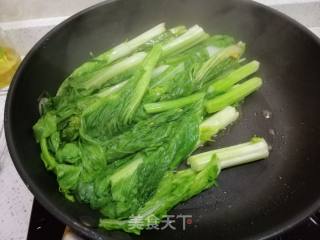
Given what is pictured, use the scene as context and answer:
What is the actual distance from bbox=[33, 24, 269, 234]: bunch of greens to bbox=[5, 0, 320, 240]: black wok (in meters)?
0.06

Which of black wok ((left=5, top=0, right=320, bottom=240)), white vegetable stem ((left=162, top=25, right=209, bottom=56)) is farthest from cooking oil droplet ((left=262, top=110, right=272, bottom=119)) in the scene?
white vegetable stem ((left=162, top=25, right=209, bottom=56))

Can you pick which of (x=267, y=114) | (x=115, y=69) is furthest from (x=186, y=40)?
(x=267, y=114)

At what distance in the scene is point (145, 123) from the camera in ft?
3.84

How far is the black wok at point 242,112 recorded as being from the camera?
1.03 metres

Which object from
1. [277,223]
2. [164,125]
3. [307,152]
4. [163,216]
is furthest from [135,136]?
[307,152]

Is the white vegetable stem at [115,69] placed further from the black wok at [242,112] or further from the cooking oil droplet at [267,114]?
the cooking oil droplet at [267,114]

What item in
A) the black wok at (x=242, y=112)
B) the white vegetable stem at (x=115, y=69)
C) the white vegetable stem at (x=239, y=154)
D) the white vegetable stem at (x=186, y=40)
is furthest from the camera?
the white vegetable stem at (x=186, y=40)

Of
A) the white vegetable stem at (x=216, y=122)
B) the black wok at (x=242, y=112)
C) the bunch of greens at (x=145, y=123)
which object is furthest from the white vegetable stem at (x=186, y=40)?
the white vegetable stem at (x=216, y=122)

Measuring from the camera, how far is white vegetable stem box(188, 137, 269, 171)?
1.15 metres

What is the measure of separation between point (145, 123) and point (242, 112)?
408 mm

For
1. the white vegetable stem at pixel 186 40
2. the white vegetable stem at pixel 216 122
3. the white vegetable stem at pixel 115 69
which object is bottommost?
the white vegetable stem at pixel 216 122

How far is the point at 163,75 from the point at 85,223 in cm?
60

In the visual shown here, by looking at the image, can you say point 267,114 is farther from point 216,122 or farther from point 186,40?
point 186,40

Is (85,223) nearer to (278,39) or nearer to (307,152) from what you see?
(307,152)
